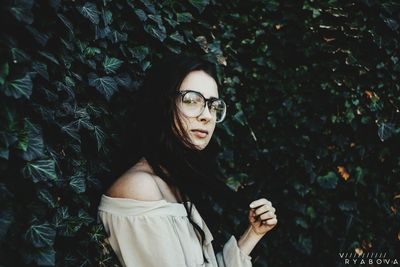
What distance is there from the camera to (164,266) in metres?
1.79

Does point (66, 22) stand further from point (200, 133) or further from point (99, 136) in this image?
point (200, 133)

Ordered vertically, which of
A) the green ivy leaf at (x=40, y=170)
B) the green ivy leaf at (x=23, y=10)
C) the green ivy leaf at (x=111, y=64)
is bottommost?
the green ivy leaf at (x=40, y=170)

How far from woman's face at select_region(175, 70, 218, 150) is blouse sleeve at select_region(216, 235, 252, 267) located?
2.09 feet

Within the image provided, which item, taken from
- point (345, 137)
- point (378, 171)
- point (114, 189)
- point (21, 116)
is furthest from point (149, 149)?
point (378, 171)

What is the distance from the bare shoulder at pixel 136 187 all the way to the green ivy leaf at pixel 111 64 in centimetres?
50

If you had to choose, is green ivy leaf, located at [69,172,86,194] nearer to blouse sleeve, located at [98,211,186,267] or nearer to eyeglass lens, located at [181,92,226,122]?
blouse sleeve, located at [98,211,186,267]

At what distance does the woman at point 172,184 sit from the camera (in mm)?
1827

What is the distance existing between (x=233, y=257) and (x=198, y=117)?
0.82 metres

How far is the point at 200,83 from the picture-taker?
6.96 feet

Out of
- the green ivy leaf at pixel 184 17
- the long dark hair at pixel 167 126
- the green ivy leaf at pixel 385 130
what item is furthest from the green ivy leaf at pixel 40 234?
the green ivy leaf at pixel 385 130

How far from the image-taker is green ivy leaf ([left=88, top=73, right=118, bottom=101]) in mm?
1956

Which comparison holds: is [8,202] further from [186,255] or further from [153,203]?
[186,255]

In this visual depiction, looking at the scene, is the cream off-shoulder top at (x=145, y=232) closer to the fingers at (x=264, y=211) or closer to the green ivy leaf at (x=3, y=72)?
the fingers at (x=264, y=211)

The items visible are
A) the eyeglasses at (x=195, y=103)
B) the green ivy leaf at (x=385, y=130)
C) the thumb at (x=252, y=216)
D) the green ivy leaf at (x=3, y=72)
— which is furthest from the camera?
the green ivy leaf at (x=385, y=130)
